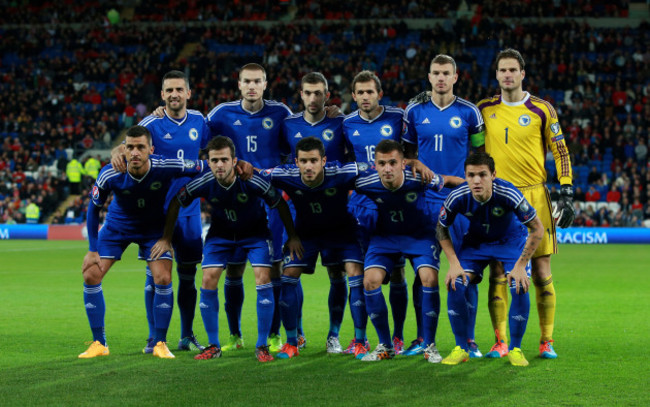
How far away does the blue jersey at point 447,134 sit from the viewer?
758cm

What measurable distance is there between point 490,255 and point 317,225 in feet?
5.11

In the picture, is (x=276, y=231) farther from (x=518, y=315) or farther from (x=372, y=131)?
(x=518, y=315)

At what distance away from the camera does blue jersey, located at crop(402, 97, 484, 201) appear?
24.9 ft

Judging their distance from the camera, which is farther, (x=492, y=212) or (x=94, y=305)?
(x=94, y=305)

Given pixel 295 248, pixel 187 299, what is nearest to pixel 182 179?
pixel 187 299

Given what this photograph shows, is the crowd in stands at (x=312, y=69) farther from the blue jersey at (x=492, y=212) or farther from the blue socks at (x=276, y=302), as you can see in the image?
the blue jersey at (x=492, y=212)

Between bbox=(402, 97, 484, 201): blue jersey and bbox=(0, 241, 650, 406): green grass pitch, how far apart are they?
1698 millimetres

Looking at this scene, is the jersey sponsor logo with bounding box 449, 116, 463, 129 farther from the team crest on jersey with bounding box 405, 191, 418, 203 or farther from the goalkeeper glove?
the goalkeeper glove

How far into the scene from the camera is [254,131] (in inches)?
324

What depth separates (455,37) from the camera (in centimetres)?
3381

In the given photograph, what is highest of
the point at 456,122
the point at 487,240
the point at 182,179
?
the point at 456,122

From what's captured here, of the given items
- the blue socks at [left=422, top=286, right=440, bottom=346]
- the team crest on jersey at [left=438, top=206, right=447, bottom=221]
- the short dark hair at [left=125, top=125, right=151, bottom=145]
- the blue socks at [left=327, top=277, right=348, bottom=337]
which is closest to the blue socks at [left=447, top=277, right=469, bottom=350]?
the blue socks at [left=422, top=286, right=440, bottom=346]

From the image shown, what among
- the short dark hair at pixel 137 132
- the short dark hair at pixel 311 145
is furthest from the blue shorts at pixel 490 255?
the short dark hair at pixel 137 132

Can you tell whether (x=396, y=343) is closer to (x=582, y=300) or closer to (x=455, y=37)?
(x=582, y=300)
